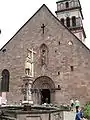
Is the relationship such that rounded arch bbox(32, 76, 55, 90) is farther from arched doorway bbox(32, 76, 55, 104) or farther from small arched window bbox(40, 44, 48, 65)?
small arched window bbox(40, 44, 48, 65)

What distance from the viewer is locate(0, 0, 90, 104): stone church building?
24.9 meters

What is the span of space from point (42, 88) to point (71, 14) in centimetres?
1884

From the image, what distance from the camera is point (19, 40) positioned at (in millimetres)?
27703

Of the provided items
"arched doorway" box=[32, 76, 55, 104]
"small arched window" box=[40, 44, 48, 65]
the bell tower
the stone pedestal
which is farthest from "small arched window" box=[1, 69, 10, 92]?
the bell tower

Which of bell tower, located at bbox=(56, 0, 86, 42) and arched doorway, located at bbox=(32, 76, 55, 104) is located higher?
bell tower, located at bbox=(56, 0, 86, 42)

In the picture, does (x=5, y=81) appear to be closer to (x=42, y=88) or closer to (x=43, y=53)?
(x=42, y=88)

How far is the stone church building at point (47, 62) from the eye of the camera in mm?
24875

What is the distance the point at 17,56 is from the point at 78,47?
5848mm

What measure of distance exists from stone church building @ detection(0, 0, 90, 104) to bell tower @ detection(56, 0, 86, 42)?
13.1 m

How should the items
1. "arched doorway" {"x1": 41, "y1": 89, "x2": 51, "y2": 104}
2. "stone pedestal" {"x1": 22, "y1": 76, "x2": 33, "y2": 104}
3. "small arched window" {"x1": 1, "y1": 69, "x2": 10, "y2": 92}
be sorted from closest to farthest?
"stone pedestal" {"x1": 22, "y1": 76, "x2": 33, "y2": 104}, "arched doorway" {"x1": 41, "y1": 89, "x2": 51, "y2": 104}, "small arched window" {"x1": 1, "y1": 69, "x2": 10, "y2": 92}

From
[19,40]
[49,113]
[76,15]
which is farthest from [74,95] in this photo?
[76,15]

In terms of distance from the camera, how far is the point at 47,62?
2627 cm

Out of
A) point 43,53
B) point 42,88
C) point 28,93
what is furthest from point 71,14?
point 28,93

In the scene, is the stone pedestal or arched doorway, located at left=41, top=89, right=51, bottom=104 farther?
arched doorway, located at left=41, top=89, right=51, bottom=104
